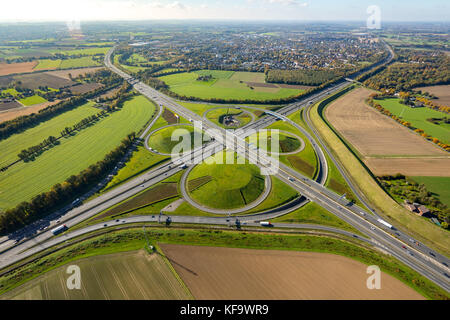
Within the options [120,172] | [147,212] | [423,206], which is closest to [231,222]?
[147,212]

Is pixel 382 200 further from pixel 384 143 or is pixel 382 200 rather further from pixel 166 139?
pixel 166 139

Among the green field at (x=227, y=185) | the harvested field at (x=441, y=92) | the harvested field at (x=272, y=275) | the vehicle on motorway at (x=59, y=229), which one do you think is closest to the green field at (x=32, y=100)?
the vehicle on motorway at (x=59, y=229)

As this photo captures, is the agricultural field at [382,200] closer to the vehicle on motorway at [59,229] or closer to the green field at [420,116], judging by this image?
the green field at [420,116]

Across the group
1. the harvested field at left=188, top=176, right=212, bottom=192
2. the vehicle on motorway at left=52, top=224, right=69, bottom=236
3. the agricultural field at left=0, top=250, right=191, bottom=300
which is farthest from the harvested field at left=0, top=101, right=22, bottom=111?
the harvested field at left=188, top=176, right=212, bottom=192

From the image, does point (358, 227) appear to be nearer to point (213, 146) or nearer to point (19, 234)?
point (213, 146)

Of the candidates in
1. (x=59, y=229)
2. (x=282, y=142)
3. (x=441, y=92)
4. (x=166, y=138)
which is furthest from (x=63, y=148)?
(x=441, y=92)

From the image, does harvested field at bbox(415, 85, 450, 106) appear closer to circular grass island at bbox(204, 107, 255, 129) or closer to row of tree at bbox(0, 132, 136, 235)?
circular grass island at bbox(204, 107, 255, 129)
